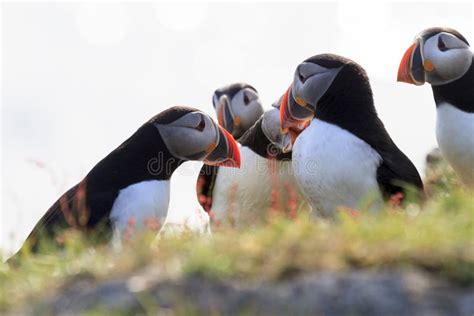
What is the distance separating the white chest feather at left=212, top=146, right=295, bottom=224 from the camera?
11977mm

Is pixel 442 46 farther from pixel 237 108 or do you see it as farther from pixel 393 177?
pixel 237 108

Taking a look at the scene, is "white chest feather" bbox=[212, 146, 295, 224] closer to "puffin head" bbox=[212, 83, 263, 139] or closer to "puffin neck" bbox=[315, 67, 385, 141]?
"puffin neck" bbox=[315, 67, 385, 141]

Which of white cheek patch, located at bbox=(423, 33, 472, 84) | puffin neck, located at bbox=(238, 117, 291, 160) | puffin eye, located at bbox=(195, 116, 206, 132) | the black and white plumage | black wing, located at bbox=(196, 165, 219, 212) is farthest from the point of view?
black wing, located at bbox=(196, 165, 219, 212)

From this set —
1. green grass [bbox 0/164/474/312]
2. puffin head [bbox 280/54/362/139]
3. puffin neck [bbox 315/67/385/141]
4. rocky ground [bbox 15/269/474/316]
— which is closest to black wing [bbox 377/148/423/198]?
puffin neck [bbox 315/67/385/141]

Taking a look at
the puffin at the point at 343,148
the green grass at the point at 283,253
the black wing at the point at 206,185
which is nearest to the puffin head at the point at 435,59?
the puffin at the point at 343,148

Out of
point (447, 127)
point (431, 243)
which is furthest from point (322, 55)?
point (431, 243)

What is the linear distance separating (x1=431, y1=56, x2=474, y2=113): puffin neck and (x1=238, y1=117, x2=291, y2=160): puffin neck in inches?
72.9

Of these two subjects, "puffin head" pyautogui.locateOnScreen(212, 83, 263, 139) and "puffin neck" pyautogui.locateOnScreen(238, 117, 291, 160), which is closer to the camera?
"puffin neck" pyautogui.locateOnScreen(238, 117, 291, 160)

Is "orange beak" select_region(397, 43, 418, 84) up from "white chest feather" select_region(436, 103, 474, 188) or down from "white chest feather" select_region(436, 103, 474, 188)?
up

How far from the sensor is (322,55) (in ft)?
35.3

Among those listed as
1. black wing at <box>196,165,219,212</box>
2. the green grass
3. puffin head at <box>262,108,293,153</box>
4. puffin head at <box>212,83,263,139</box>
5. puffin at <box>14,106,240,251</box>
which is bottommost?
puffin head at <box>212,83,263,139</box>

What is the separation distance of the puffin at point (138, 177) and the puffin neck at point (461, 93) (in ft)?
6.87

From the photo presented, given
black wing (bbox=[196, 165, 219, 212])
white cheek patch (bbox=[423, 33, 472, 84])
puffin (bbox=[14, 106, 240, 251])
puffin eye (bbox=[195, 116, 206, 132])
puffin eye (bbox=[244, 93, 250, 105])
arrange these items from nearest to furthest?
puffin (bbox=[14, 106, 240, 251]) → puffin eye (bbox=[195, 116, 206, 132]) → white cheek patch (bbox=[423, 33, 472, 84]) → black wing (bbox=[196, 165, 219, 212]) → puffin eye (bbox=[244, 93, 250, 105])

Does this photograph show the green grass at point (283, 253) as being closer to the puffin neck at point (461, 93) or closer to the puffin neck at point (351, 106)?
the puffin neck at point (351, 106)
